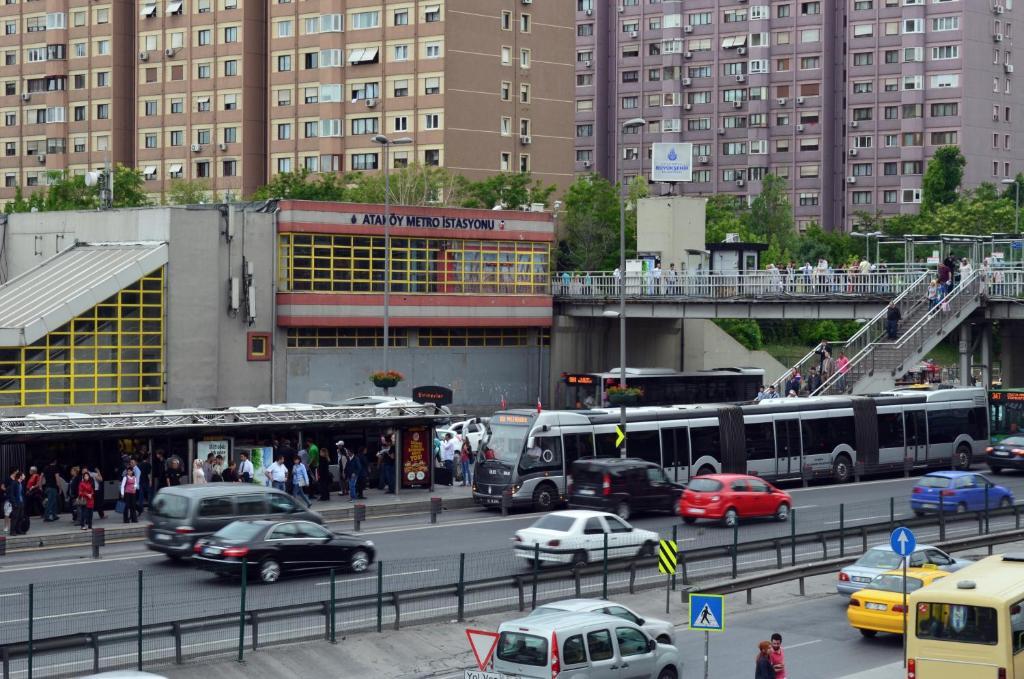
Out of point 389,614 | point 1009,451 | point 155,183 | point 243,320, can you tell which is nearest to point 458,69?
point 155,183

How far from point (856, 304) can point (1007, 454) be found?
11.8m

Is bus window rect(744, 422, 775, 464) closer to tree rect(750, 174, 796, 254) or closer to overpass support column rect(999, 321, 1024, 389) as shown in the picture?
overpass support column rect(999, 321, 1024, 389)

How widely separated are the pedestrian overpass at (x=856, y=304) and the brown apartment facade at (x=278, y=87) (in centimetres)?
2465

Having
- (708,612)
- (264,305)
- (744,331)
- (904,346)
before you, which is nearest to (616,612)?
(708,612)

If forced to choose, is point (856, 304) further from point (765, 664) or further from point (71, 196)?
point (71, 196)

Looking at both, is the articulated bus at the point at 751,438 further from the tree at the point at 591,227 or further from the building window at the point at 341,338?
the tree at the point at 591,227

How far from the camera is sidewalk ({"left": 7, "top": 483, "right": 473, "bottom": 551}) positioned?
31.8m

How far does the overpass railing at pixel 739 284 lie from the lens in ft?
186

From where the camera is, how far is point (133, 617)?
23.2 m

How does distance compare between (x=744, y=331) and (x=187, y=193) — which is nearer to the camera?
(x=187, y=193)

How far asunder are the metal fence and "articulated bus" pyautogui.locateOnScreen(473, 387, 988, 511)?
22.3 feet

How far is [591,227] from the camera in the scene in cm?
8025

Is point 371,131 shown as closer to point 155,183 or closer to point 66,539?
point 155,183

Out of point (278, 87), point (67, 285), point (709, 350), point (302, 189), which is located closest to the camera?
point (67, 285)
